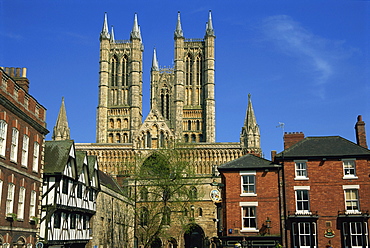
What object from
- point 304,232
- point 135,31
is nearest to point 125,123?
point 135,31

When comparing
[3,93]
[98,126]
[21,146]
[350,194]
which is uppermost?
[98,126]

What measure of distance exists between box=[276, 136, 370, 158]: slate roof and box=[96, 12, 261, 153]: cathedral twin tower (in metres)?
62.1

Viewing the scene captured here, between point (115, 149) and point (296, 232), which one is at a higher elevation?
point (115, 149)

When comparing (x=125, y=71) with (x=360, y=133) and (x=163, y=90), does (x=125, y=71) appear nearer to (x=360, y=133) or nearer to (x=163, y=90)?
(x=163, y=90)

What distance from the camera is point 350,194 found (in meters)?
33.3

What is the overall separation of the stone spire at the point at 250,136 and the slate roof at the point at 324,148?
158 ft

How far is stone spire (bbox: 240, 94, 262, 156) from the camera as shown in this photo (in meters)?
84.8

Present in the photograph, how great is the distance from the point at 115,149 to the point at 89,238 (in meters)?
45.1

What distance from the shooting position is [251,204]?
3425cm

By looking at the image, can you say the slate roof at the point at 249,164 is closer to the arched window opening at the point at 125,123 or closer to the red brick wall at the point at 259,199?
the red brick wall at the point at 259,199

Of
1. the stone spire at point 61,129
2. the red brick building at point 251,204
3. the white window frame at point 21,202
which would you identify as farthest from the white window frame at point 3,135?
the stone spire at point 61,129

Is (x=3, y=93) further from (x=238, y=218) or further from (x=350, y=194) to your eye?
(x=350, y=194)

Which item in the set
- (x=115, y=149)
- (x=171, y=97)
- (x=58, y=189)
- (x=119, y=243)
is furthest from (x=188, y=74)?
(x=58, y=189)

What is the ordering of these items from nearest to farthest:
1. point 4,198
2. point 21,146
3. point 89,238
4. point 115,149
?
1. point 4,198
2. point 21,146
3. point 89,238
4. point 115,149
